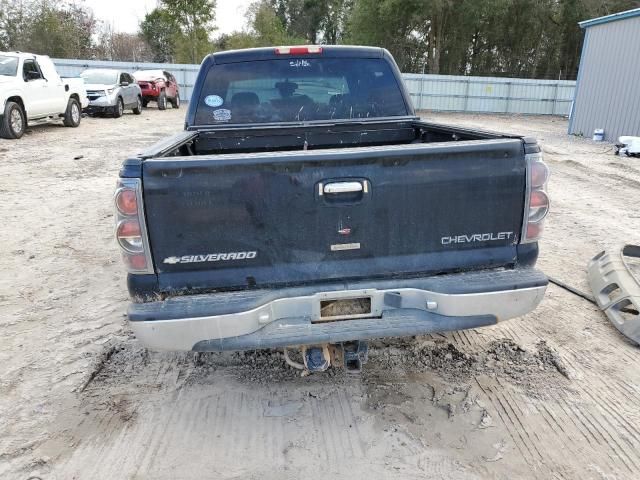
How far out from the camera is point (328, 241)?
2707 mm

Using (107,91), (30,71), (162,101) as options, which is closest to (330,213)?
(30,71)

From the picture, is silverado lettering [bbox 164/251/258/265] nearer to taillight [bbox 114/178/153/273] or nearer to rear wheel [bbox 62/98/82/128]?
taillight [bbox 114/178/153/273]

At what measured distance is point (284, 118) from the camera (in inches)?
177

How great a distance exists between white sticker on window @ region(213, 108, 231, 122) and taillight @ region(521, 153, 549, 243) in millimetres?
2626

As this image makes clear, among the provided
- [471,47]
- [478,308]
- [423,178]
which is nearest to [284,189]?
[423,178]

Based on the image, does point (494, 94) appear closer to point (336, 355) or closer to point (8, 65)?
point (8, 65)

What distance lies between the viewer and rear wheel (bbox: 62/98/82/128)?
1552 cm

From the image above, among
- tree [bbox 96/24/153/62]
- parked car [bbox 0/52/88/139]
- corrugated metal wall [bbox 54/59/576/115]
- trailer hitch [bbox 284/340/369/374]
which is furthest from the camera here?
tree [bbox 96/24/153/62]

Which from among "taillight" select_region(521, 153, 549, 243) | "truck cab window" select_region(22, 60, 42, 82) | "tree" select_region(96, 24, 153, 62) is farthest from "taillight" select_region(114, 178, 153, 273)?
"tree" select_region(96, 24, 153, 62)

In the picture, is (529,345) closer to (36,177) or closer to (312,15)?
(36,177)

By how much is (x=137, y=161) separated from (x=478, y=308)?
193 cm

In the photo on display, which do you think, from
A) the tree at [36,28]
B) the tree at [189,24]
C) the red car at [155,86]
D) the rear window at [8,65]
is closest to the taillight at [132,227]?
the rear window at [8,65]

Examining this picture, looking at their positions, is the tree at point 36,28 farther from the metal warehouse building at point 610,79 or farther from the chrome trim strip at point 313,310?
the chrome trim strip at point 313,310

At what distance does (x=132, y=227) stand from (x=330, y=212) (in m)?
1.00
